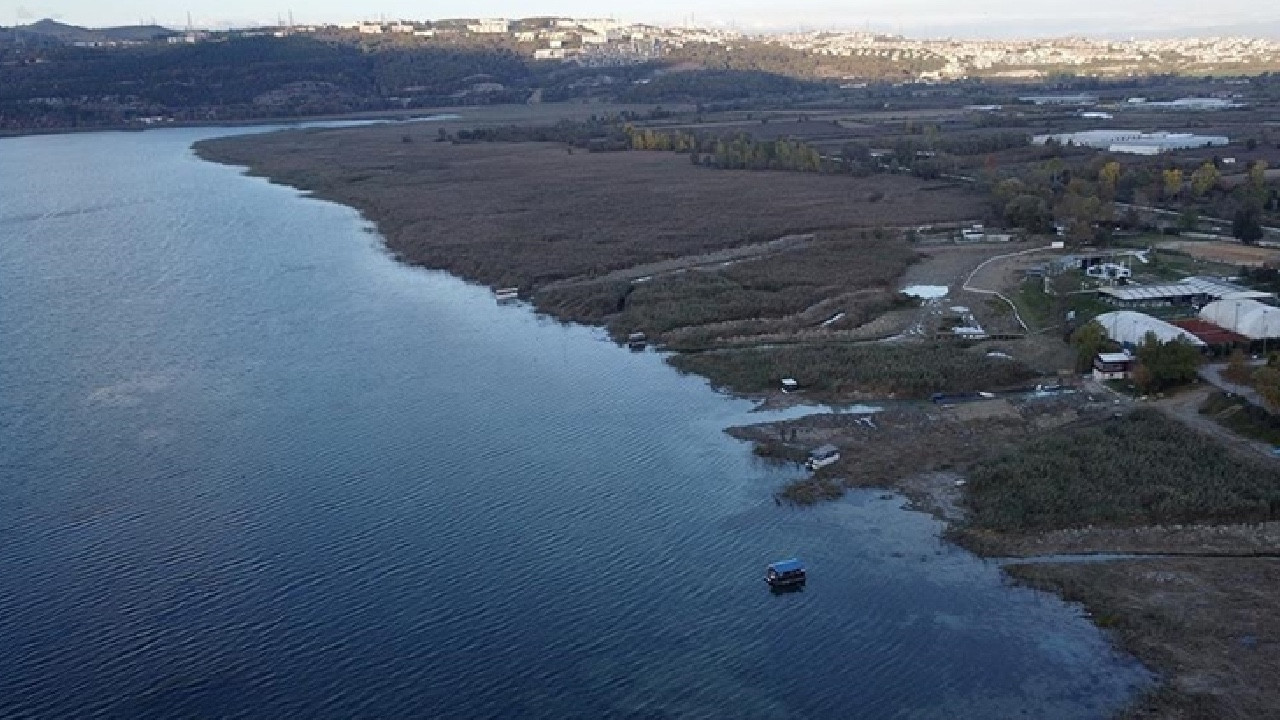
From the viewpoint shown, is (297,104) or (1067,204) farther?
(297,104)

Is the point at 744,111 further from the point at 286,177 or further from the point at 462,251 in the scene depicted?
the point at 462,251

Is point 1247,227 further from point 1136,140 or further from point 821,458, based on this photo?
point 1136,140

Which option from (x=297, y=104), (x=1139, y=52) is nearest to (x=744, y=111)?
(x=297, y=104)

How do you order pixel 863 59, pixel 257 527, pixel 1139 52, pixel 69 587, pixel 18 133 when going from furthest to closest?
1. pixel 1139 52
2. pixel 863 59
3. pixel 18 133
4. pixel 257 527
5. pixel 69 587

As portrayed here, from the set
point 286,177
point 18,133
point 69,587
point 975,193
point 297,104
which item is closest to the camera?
point 69,587

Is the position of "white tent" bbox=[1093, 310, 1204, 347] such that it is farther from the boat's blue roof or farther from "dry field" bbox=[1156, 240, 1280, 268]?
the boat's blue roof

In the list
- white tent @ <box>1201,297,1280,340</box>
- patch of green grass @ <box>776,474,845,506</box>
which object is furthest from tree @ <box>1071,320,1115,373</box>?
patch of green grass @ <box>776,474,845,506</box>
